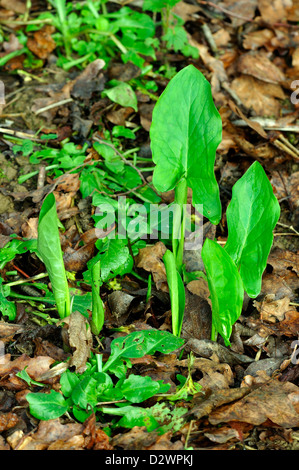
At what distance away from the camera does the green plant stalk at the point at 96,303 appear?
1.88 m

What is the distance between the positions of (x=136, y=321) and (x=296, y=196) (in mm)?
1186

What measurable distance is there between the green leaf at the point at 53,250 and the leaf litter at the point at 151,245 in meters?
0.08

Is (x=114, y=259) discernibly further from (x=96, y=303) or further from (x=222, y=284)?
(x=222, y=284)

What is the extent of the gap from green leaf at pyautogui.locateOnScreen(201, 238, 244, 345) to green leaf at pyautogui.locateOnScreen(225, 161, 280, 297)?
0.14 metres

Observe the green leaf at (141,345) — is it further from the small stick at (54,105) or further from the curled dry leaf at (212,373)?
the small stick at (54,105)

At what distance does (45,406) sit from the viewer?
1.68 metres

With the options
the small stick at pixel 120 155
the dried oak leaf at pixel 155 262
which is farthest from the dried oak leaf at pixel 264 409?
the small stick at pixel 120 155

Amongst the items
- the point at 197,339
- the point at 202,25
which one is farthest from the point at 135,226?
the point at 202,25

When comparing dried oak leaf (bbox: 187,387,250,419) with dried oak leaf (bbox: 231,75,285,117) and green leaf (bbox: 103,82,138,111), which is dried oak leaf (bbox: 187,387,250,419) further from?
dried oak leaf (bbox: 231,75,285,117)

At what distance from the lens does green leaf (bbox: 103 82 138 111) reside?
2.90 m

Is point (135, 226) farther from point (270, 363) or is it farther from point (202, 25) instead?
point (202, 25)

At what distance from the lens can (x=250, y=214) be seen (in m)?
2.02
